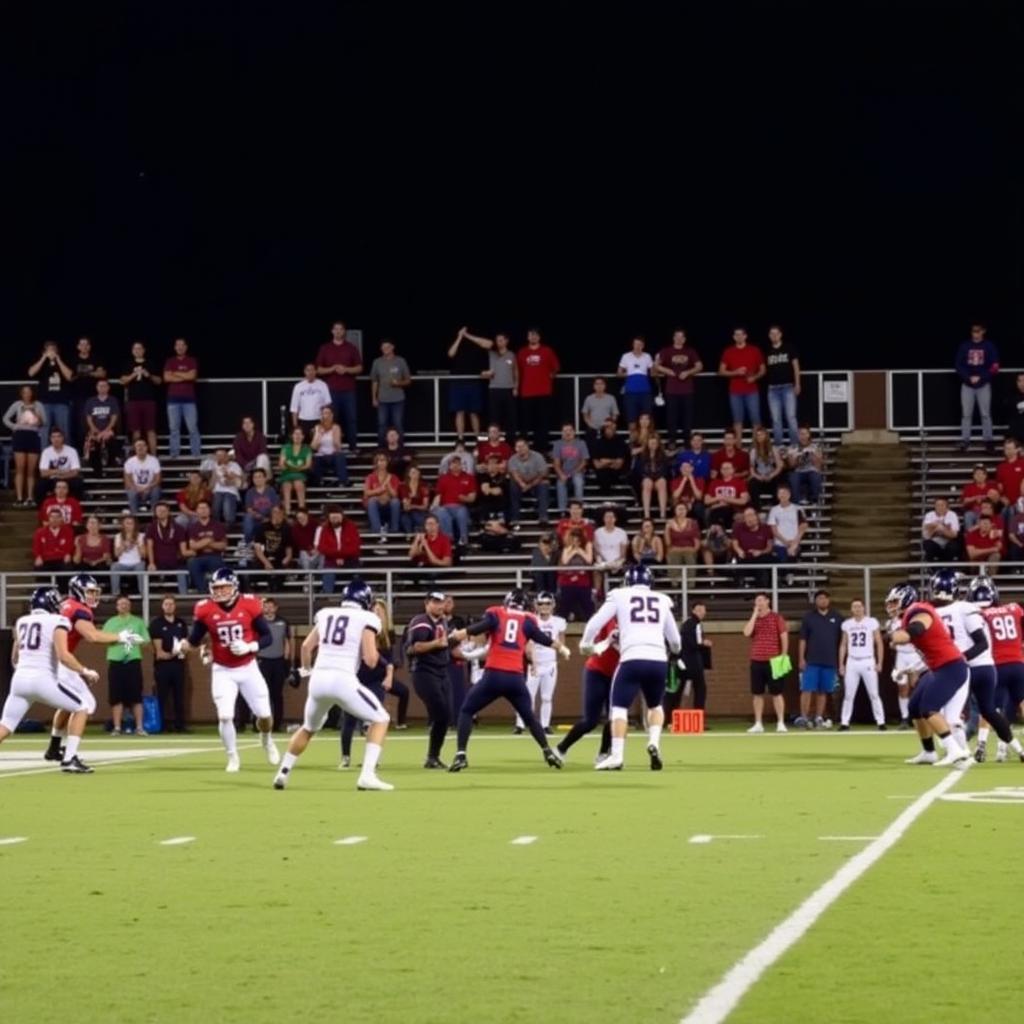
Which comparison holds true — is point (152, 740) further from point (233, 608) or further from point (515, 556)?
point (233, 608)

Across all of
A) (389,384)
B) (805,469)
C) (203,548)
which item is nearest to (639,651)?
(203,548)

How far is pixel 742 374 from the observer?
3619cm

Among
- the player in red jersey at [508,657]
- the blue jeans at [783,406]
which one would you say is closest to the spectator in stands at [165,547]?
the blue jeans at [783,406]

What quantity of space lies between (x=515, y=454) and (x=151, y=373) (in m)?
6.67

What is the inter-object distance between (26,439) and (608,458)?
350 inches

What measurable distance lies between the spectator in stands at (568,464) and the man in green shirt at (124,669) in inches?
267

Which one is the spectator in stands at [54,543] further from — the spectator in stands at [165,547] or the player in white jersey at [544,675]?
the player in white jersey at [544,675]

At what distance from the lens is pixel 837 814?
1582cm

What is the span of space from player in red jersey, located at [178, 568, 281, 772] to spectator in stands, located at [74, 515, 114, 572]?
12193 millimetres

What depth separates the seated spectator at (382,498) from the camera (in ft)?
115

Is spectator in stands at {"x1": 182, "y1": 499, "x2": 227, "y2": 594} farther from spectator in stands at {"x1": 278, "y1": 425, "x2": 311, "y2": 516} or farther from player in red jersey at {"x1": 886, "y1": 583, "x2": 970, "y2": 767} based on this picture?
player in red jersey at {"x1": 886, "y1": 583, "x2": 970, "y2": 767}

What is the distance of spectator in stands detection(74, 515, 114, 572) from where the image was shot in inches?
1353

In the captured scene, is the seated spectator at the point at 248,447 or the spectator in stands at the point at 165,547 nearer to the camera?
the spectator in stands at the point at 165,547

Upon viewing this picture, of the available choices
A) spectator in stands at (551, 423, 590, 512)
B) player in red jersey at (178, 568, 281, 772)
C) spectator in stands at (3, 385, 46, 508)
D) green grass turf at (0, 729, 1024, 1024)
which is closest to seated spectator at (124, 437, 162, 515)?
spectator in stands at (3, 385, 46, 508)
